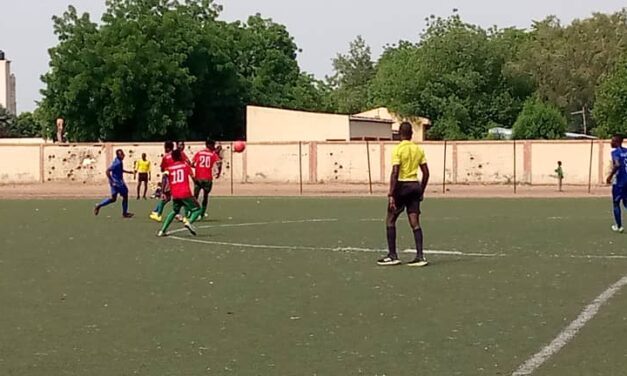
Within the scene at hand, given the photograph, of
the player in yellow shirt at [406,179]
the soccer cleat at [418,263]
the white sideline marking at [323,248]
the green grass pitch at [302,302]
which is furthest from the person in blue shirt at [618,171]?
the player in yellow shirt at [406,179]

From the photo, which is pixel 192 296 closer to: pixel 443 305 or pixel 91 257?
pixel 443 305

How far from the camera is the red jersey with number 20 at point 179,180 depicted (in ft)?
66.3

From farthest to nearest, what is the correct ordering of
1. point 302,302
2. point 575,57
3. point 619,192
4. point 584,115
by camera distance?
point 584,115 → point 575,57 → point 619,192 → point 302,302

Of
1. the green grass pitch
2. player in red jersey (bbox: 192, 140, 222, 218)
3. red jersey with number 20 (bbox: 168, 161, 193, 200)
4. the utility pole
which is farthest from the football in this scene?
the utility pole

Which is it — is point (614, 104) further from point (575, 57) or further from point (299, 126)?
point (299, 126)

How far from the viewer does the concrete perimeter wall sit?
164ft

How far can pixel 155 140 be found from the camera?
61.8 meters

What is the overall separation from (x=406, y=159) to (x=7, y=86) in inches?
5643

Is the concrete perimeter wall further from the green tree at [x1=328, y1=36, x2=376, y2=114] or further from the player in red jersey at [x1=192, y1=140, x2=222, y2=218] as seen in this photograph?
the green tree at [x1=328, y1=36, x2=376, y2=114]

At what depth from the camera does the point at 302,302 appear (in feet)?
39.0

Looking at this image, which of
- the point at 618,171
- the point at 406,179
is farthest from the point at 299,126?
the point at 406,179

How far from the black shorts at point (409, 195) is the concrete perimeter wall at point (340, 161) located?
3488 centimetres

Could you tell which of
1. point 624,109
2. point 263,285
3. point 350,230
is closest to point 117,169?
point 350,230

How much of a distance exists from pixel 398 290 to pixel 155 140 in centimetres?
5018
